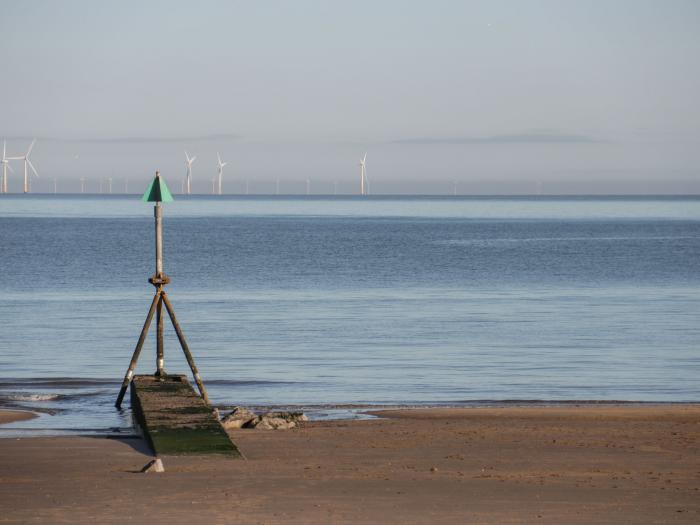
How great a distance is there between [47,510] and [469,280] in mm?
48971

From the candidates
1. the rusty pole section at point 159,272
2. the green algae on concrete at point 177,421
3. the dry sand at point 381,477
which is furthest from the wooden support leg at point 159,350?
the dry sand at point 381,477

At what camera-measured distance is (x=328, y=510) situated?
37.2ft

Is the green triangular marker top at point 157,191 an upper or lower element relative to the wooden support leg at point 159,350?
upper

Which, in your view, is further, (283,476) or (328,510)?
(283,476)

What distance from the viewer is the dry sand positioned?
1120 centimetres

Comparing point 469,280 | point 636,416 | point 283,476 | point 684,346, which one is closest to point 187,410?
point 283,476

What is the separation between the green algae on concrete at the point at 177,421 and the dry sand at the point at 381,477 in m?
0.29

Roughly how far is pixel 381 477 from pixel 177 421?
3.75 m

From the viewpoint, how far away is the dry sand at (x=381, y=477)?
11203mm

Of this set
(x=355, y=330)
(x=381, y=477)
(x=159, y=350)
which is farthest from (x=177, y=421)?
(x=355, y=330)

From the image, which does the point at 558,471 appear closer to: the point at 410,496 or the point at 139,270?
the point at 410,496

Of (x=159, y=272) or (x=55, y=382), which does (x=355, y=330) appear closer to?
(x=55, y=382)

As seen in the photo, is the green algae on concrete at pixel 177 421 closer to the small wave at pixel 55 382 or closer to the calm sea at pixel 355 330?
the calm sea at pixel 355 330

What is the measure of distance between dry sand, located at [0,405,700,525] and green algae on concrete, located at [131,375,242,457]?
293 mm
